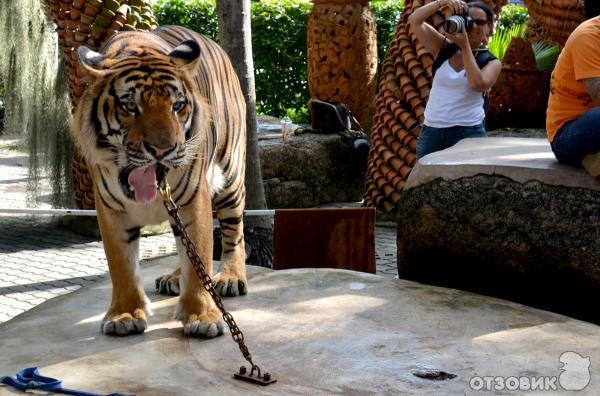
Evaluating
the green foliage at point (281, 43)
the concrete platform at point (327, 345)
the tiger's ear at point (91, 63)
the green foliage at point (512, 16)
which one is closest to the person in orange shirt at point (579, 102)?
the concrete platform at point (327, 345)

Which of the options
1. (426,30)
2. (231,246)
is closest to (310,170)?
(426,30)

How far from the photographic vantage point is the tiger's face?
3836 millimetres

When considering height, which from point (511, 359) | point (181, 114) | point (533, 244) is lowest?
point (511, 359)

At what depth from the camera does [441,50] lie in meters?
6.48

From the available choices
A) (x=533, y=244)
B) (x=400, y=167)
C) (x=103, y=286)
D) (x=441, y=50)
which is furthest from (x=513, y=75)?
(x=103, y=286)

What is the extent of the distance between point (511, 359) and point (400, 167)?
5.15 metres

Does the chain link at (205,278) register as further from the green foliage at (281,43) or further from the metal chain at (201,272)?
the green foliage at (281,43)

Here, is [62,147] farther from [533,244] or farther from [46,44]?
[533,244]

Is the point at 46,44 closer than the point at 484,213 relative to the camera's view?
No

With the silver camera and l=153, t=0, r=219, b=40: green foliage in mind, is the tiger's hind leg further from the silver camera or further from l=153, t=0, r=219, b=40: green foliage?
l=153, t=0, r=219, b=40: green foliage

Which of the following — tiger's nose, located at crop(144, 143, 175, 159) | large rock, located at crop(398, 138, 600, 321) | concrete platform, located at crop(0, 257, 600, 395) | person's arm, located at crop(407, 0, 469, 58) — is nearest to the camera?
concrete platform, located at crop(0, 257, 600, 395)

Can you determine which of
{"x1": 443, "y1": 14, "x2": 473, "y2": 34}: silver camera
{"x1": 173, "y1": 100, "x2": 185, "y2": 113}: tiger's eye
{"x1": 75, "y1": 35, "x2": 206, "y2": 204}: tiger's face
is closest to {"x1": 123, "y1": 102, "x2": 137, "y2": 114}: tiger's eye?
{"x1": 75, "y1": 35, "x2": 206, "y2": 204}: tiger's face

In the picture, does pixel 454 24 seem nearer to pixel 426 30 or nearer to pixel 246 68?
pixel 426 30

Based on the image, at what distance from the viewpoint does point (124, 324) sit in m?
4.16
